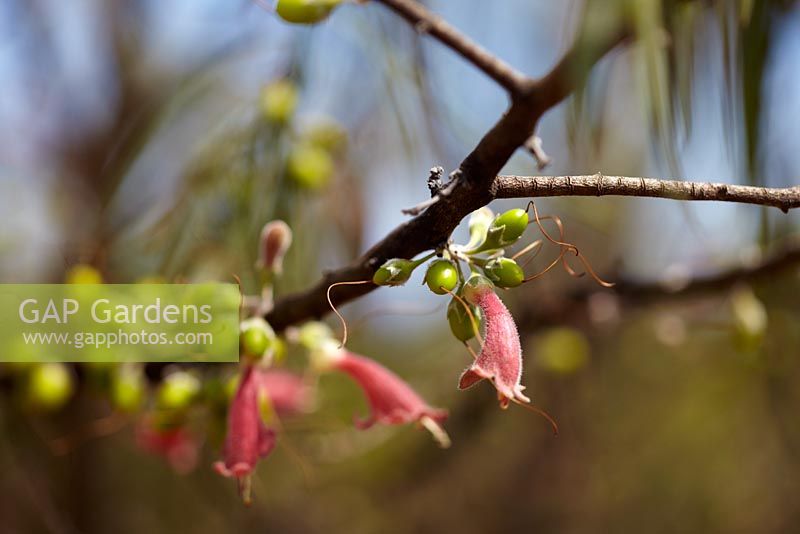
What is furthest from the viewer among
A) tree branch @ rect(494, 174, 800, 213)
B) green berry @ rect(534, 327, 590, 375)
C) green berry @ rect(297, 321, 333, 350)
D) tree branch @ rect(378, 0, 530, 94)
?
green berry @ rect(534, 327, 590, 375)

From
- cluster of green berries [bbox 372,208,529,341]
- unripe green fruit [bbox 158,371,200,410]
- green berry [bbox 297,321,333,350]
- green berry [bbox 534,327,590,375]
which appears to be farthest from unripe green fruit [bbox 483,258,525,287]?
green berry [bbox 534,327,590,375]

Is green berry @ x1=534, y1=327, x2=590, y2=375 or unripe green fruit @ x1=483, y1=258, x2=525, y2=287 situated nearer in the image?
unripe green fruit @ x1=483, y1=258, x2=525, y2=287

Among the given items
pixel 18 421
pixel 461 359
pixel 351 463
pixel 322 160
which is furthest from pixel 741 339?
pixel 351 463

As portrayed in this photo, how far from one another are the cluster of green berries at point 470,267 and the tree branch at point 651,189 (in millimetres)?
41

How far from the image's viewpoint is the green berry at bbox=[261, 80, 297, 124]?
0.71 meters

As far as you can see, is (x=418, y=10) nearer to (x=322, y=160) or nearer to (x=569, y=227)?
(x=322, y=160)

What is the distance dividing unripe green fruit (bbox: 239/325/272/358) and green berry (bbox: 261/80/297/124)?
288 millimetres

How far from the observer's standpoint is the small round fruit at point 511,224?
36 cm

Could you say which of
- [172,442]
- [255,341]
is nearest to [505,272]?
[255,341]

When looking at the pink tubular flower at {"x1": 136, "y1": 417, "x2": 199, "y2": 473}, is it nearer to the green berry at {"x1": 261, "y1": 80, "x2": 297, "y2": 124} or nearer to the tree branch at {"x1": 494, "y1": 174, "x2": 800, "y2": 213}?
the green berry at {"x1": 261, "y1": 80, "x2": 297, "y2": 124}

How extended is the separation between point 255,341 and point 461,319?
0.55 feet

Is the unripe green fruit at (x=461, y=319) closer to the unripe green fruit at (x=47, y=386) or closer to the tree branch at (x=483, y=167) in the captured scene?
the tree branch at (x=483, y=167)

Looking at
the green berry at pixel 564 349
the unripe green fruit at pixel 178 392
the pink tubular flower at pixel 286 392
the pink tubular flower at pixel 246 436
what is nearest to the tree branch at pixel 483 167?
the pink tubular flower at pixel 246 436

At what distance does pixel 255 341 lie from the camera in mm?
485
